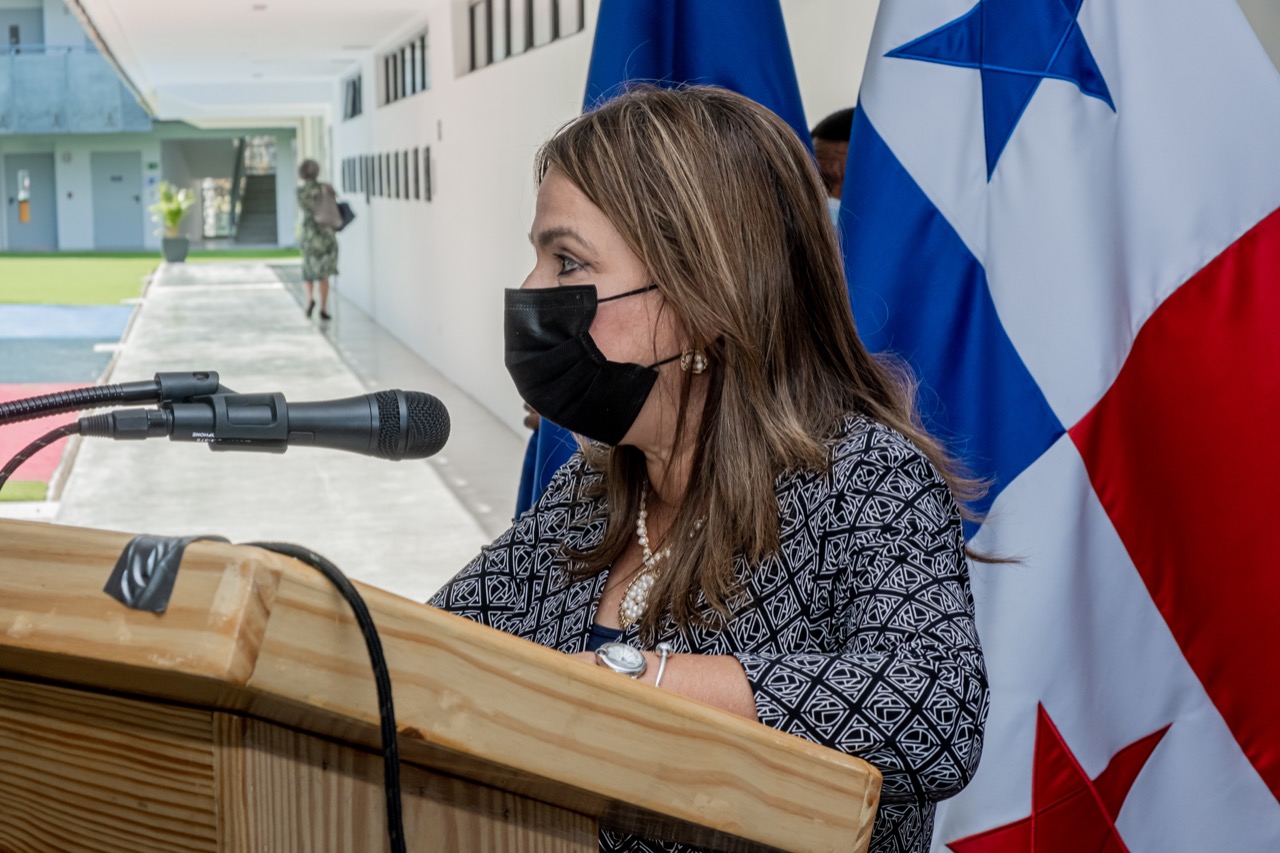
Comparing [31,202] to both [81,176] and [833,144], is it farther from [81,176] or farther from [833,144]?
[833,144]

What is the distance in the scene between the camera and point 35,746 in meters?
0.63

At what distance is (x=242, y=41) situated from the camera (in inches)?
552

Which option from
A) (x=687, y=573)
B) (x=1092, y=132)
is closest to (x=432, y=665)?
(x=687, y=573)

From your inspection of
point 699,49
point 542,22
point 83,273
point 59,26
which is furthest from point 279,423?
point 59,26

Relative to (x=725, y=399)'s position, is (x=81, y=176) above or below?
above

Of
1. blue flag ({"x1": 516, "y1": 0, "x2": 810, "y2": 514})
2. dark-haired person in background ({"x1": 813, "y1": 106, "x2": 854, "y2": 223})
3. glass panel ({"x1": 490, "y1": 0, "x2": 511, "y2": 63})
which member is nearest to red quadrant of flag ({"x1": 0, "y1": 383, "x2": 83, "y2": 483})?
glass panel ({"x1": 490, "y1": 0, "x2": 511, "y2": 63})

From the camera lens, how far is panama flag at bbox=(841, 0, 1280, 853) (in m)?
1.69

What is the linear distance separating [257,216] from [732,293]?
3977cm

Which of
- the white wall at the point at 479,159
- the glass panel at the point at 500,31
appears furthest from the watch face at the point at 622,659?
the glass panel at the point at 500,31

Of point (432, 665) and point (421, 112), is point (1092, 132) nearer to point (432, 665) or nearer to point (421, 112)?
point (432, 665)

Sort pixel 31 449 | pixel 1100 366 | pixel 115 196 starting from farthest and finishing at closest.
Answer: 1. pixel 115 196
2. pixel 1100 366
3. pixel 31 449

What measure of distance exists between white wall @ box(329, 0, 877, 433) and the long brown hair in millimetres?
2544

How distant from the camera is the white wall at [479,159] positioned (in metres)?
3.97

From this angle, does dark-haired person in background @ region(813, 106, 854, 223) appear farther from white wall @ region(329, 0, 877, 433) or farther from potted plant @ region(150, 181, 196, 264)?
potted plant @ region(150, 181, 196, 264)
